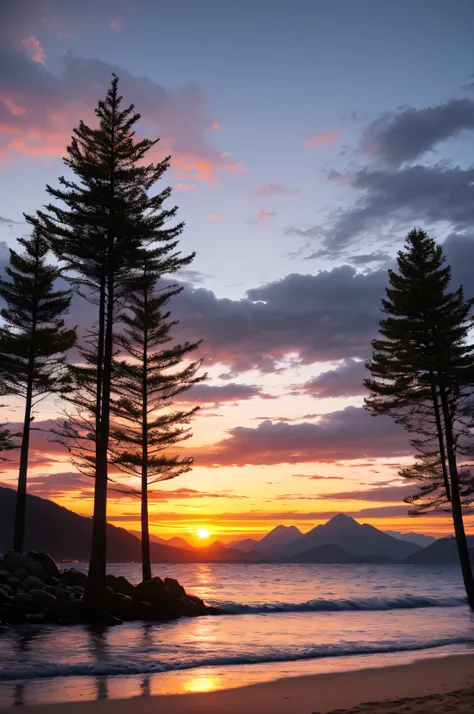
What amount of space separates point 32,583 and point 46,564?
9.80ft

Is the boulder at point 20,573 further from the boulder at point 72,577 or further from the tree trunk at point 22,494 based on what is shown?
the tree trunk at point 22,494

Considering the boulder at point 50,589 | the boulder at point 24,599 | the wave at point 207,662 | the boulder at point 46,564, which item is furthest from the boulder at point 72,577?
the wave at point 207,662

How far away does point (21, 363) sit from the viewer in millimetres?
25859

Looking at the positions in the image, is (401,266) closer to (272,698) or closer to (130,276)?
(130,276)

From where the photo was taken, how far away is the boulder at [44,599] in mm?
18156

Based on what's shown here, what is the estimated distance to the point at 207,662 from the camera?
11414 millimetres

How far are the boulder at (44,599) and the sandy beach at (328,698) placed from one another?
36.9 ft

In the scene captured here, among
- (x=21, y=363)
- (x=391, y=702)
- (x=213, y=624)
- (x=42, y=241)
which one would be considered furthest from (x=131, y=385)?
(x=391, y=702)

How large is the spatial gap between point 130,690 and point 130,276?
14013mm

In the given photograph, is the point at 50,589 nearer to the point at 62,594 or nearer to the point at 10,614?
the point at 62,594

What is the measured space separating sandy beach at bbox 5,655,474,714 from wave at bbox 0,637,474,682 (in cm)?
231

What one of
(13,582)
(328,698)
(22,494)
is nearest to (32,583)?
(13,582)

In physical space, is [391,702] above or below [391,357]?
below

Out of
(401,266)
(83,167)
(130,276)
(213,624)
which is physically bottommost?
(213,624)
